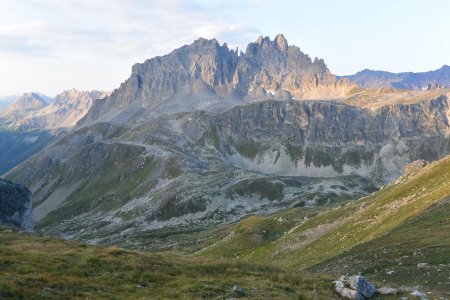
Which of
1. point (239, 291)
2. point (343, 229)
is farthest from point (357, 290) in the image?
point (343, 229)

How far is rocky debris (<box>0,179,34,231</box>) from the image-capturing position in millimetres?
125800

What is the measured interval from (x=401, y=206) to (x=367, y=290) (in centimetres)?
4240

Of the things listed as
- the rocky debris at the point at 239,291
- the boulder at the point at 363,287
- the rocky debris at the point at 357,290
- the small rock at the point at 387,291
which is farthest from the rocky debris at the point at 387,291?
the rocky debris at the point at 239,291

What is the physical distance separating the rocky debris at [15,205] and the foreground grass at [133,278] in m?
95.8

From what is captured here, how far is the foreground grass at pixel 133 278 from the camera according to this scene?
27094mm

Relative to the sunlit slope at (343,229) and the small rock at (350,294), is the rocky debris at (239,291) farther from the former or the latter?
the sunlit slope at (343,229)

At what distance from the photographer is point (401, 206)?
68438 millimetres

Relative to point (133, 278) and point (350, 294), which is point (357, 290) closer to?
point (350, 294)

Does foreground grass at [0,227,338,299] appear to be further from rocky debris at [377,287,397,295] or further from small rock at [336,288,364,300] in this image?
rocky debris at [377,287,397,295]

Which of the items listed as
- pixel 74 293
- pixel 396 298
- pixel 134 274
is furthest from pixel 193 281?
pixel 396 298

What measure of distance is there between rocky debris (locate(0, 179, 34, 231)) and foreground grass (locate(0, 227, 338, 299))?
95.8 metres

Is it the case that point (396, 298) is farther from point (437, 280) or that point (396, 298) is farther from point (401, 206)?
point (401, 206)

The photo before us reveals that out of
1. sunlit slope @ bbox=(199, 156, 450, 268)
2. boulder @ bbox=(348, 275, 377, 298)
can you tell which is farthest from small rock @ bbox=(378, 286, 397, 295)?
sunlit slope @ bbox=(199, 156, 450, 268)

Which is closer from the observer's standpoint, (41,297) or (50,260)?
(41,297)
